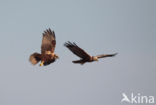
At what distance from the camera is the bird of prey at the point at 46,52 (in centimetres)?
1817

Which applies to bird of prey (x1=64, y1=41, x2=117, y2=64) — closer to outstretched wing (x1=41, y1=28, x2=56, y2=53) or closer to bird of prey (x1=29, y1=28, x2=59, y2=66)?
bird of prey (x1=29, y1=28, x2=59, y2=66)

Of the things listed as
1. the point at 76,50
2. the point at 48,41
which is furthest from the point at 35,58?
the point at 76,50

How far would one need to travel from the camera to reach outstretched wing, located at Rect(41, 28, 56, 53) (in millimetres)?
18809

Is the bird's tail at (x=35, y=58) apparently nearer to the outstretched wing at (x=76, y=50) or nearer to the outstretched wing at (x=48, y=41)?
the outstretched wing at (x=48, y=41)

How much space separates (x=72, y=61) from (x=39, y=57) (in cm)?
226

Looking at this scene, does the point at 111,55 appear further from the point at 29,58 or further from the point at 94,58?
the point at 29,58

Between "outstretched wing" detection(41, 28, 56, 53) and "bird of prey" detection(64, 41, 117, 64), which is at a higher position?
"outstretched wing" detection(41, 28, 56, 53)

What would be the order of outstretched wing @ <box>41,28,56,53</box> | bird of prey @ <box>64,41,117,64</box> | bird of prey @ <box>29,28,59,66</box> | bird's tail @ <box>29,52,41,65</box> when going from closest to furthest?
bird of prey @ <box>64,41,117,64</box>
bird of prey @ <box>29,28,59,66</box>
bird's tail @ <box>29,52,41,65</box>
outstretched wing @ <box>41,28,56,53</box>

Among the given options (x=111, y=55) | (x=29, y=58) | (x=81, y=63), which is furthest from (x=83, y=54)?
(x=29, y=58)

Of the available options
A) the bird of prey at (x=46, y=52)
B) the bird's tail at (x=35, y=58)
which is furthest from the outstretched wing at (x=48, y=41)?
the bird's tail at (x=35, y=58)

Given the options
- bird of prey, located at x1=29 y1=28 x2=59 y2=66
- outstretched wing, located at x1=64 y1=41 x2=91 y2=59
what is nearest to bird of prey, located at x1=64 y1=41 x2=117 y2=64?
outstretched wing, located at x1=64 y1=41 x2=91 y2=59

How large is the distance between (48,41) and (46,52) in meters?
0.82

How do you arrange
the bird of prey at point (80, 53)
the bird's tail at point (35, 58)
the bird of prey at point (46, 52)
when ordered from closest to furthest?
the bird of prey at point (80, 53) < the bird of prey at point (46, 52) < the bird's tail at point (35, 58)

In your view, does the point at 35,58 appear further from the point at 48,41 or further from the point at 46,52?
the point at 48,41
